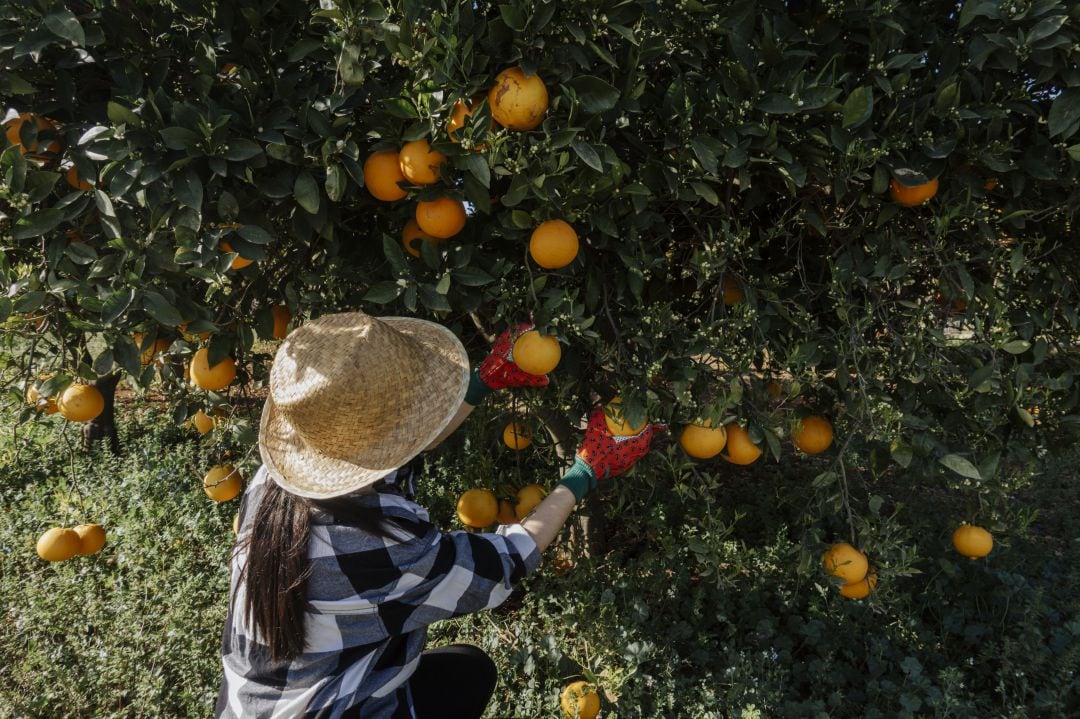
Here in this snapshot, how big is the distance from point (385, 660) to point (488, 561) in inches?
12.0

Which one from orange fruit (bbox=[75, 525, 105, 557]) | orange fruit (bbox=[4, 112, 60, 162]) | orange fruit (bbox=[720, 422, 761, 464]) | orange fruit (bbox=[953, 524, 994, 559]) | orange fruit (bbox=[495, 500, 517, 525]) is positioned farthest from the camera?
orange fruit (bbox=[75, 525, 105, 557])

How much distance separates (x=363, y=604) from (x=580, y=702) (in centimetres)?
95

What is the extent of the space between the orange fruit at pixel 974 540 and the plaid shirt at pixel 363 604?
1057 millimetres

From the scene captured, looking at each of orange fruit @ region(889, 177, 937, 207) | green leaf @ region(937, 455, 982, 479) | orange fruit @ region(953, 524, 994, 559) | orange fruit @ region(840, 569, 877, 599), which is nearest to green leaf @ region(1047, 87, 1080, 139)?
orange fruit @ region(889, 177, 937, 207)

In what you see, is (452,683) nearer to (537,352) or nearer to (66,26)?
(537,352)

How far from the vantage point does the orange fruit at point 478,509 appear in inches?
79.3

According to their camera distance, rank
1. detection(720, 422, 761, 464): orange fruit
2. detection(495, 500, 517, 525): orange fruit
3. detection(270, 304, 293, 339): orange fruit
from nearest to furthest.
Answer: detection(720, 422, 761, 464): orange fruit < detection(270, 304, 293, 339): orange fruit < detection(495, 500, 517, 525): orange fruit

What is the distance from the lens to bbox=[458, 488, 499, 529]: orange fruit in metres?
2.01

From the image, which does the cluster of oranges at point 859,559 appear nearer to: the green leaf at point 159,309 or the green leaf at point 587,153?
the green leaf at point 587,153

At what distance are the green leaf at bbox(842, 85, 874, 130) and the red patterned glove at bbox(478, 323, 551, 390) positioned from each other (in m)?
0.81

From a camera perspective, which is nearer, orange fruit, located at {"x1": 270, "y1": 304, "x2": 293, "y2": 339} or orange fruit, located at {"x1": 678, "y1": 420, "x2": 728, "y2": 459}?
orange fruit, located at {"x1": 678, "y1": 420, "x2": 728, "y2": 459}

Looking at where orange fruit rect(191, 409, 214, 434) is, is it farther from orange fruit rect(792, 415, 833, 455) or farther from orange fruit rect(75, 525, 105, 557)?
orange fruit rect(792, 415, 833, 455)

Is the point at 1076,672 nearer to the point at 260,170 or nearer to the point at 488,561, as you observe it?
the point at 488,561

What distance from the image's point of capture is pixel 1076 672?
7.47 ft
